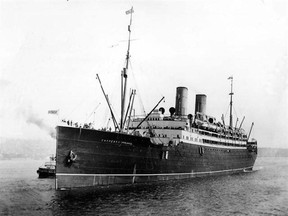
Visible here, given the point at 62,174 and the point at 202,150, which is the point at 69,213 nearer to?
the point at 62,174

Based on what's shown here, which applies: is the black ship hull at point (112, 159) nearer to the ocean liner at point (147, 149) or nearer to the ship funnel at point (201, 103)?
the ocean liner at point (147, 149)

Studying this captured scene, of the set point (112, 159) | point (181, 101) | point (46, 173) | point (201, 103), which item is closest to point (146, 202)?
point (112, 159)

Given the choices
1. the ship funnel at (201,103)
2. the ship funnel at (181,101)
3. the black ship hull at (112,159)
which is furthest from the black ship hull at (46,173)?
the ship funnel at (201,103)

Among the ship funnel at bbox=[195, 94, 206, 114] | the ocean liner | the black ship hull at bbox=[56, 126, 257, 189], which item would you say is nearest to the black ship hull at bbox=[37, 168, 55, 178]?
the ocean liner

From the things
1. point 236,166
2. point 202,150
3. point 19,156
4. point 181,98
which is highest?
point 181,98

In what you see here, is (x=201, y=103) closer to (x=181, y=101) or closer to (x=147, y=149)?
(x=181, y=101)

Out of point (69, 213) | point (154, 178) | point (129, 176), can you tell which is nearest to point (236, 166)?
point (154, 178)

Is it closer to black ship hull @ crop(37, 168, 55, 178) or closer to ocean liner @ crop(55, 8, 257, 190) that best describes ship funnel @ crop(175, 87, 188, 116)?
ocean liner @ crop(55, 8, 257, 190)
